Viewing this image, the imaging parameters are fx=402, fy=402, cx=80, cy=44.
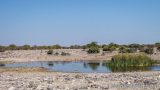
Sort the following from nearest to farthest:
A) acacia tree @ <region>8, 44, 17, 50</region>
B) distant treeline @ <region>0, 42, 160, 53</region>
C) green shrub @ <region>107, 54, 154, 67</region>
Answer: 1. green shrub @ <region>107, 54, 154, 67</region>
2. distant treeline @ <region>0, 42, 160, 53</region>
3. acacia tree @ <region>8, 44, 17, 50</region>

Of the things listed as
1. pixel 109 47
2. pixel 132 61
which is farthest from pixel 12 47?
pixel 132 61

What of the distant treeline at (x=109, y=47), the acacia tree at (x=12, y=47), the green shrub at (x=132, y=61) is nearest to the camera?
the green shrub at (x=132, y=61)

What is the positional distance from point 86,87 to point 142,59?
2863cm

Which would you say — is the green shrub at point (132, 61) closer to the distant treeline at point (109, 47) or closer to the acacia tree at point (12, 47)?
the distant treeline at point (109, 47)

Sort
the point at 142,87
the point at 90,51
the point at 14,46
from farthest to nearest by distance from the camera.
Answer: the point at 14,46 < the point at 90,51 < the point at 142,87

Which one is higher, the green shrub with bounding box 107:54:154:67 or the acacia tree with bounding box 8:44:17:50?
the acacia tree with bounding box 8:44:17:50

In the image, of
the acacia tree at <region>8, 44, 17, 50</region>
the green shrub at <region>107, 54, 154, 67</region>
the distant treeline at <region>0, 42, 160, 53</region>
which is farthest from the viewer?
the acacia tree at <region>8, 44, 17, 50</region>

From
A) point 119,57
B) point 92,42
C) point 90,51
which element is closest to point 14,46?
point 92,42

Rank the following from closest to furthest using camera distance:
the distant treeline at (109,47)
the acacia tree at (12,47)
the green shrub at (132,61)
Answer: the green shrub at (132,61), the distant treeline at (109,47), the acacia tree at (12,47)

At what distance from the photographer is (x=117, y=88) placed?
2153cm

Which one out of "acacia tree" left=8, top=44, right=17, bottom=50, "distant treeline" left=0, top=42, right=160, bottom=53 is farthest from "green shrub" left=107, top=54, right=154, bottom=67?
"acacia tree" left=8, top=44, right=17, bottom=50

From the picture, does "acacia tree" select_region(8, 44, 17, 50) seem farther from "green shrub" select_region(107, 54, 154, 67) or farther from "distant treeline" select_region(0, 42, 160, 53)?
"green shrub" select_region(107, 54, 154, 67)

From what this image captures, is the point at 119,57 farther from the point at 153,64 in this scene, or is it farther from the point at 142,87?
the point at 142,87

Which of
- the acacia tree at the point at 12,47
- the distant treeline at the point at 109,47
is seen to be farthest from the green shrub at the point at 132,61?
the acacia tree at the point at 12,47
